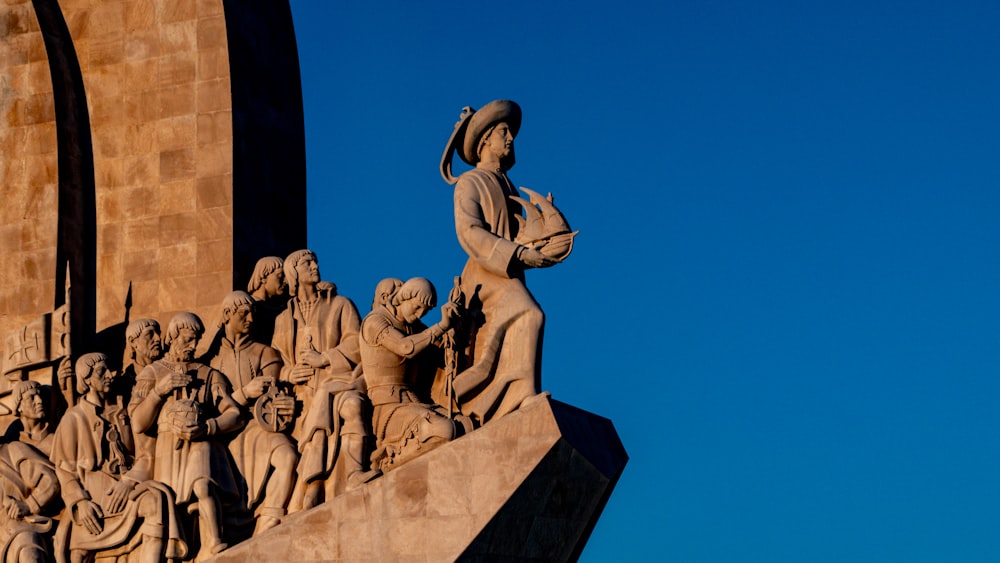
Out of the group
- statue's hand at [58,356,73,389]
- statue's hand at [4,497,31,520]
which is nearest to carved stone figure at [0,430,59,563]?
statue's hand at [4,497,31,520]

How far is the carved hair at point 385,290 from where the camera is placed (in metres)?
19.1

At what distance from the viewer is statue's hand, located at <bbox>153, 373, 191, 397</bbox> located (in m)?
19.5

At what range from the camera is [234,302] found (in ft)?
65.8

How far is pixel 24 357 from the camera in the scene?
20797 millimetres

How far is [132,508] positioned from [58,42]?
522cm

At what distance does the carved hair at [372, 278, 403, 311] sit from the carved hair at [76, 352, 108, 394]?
2.40 meters

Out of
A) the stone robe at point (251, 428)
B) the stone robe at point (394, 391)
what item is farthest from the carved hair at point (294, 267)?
the stone robe at point (394, 391)

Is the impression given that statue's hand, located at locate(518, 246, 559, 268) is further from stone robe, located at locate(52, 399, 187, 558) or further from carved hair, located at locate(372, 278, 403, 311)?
stone robe, located at locate(52, 399, 187, 558)

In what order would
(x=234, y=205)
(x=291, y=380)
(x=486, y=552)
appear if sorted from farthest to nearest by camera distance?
(x=234, y=205) → (x=291, y=380) → (x=486, y=552)

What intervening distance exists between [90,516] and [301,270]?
2.53 meters

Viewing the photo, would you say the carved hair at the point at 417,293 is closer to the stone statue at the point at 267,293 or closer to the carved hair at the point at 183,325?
the stone statue at the point at 267,293

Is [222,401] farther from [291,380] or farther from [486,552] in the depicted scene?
[486,552]

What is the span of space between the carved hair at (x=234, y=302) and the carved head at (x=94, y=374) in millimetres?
1024

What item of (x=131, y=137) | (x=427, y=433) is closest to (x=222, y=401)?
(x=427, y=433)
